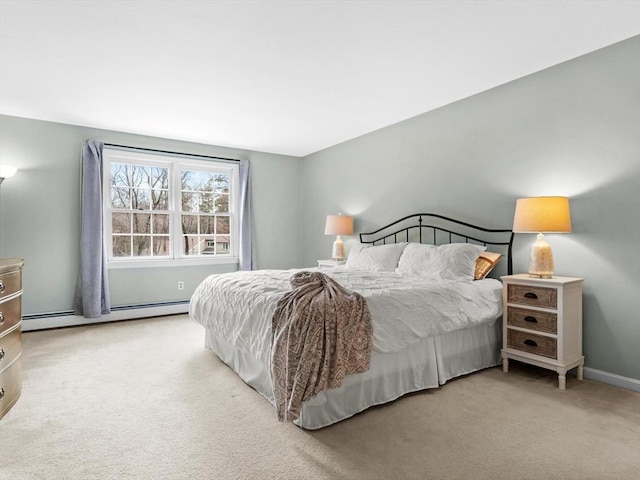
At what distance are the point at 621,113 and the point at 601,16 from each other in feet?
2.34

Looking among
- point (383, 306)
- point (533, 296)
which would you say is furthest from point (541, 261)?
point (383, 306)

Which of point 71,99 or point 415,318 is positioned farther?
point 71,99

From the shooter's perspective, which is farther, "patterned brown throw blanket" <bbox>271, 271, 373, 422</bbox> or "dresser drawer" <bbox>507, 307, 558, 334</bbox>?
"dresser drawer" <bbox>507, 307, 558, 334</bbox>

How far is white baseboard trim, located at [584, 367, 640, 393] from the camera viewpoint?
258 centimetres

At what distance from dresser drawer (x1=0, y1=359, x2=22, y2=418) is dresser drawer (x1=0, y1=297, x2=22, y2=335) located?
0.27m

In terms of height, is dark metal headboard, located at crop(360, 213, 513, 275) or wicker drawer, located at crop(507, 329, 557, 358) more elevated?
dark metal headboard, located at crop(360, 213, 513, 275)

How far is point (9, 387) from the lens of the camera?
2.23m

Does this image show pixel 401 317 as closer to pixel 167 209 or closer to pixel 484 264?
pixel 484 264

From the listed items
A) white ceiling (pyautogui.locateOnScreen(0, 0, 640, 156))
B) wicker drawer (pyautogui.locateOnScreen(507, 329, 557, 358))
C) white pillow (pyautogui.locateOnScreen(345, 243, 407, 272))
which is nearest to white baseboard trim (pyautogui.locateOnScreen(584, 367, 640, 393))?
wicker drawer (pyautogui.locateOnScreen(507, 329, 557, 358))

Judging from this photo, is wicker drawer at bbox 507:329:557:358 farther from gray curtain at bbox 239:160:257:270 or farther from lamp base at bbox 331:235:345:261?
gray curtain at bbox 239:160:257:270

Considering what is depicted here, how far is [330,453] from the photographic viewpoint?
72.8 inches

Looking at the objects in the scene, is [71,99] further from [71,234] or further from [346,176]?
[346,176]

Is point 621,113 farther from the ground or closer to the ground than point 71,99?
closer to the ground

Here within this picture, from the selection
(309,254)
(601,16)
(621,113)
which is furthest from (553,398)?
(309,254)
